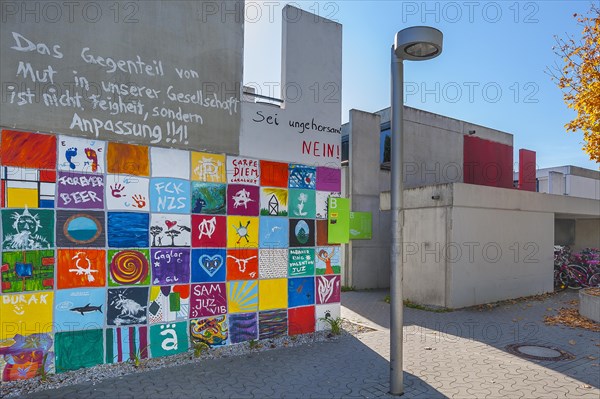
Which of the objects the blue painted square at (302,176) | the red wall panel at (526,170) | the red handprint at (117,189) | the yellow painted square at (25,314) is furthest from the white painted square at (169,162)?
the red wall panel at (526,170)

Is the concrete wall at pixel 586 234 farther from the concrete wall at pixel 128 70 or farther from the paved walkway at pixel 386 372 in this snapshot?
the concrete wall at pixel 128 70

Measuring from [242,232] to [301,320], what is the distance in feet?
6.06

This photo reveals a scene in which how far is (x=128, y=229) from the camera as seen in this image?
529cm

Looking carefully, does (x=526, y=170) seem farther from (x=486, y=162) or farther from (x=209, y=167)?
(x=209, y=167)

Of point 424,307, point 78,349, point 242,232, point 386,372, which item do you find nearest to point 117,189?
point 242,232

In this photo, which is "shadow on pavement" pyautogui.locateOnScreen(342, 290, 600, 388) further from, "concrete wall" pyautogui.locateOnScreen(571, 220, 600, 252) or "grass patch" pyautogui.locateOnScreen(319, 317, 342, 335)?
"concrete wall" pyautogui.locateOnScreen(571, 220, 600, 252)

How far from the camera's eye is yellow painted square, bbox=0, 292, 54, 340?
14.8 ft

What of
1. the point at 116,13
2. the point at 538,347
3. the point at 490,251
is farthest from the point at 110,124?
the point at 490,251

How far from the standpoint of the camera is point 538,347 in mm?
6418

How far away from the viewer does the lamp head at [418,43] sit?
4137 mm

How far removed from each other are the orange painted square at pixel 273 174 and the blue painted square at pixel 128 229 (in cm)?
188

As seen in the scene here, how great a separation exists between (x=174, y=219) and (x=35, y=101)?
2.15 m

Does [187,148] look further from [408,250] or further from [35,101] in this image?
[408,250]

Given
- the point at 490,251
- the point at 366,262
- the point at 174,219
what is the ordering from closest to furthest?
the point at 174,219 → the point at 490,251 → the point at 366,262
